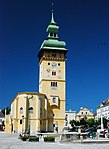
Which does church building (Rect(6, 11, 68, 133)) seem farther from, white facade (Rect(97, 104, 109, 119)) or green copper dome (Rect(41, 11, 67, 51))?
white facade (Rect(97, 104, 109, 119))

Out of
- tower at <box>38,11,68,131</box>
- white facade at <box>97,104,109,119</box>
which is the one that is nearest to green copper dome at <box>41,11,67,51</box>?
tower at <box>38,11,68,131</box>

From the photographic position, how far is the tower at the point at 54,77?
6322 centimetres

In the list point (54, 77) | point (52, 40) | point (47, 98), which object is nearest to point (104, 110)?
point (54, 77)

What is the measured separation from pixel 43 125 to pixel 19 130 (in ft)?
16.7

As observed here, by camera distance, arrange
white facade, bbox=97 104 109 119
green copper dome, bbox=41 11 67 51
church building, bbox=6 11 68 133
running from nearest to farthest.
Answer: church building, bbox=6 11 68 133
green copper dome, bbox=41 11 67 51
white facade, bbox=97 104 109 119

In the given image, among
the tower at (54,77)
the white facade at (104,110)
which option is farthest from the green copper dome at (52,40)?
the white facade at (104,110)

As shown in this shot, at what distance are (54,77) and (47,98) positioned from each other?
4.96 m

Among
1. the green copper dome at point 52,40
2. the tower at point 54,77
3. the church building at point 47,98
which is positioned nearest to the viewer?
the church building at point 47,98

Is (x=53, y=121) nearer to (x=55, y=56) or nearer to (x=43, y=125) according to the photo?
(x=43, y=125)

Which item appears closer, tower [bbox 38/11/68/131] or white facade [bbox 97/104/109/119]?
tower [bbox 38/11/68/131]

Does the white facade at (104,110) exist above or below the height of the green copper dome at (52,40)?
below

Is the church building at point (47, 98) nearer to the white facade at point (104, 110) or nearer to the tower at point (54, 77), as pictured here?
the tower at point (54, 77)

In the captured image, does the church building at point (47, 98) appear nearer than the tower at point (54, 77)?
Yes

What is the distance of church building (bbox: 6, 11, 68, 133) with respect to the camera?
192 feet
